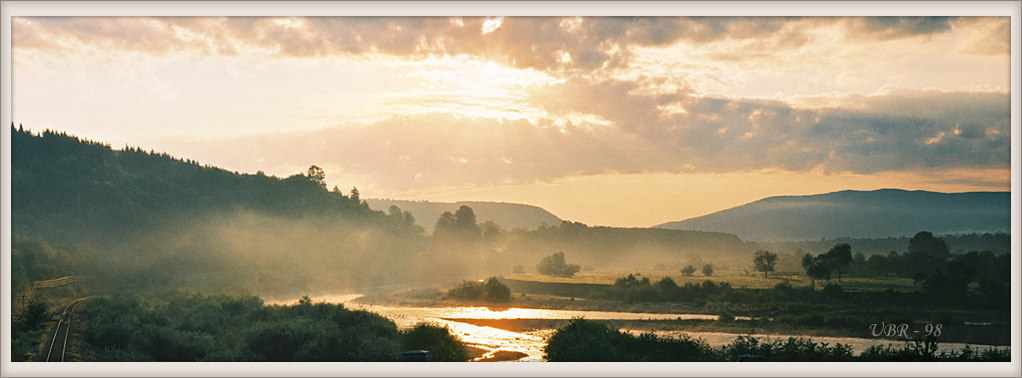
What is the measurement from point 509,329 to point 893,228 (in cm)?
815

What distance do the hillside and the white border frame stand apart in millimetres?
3832

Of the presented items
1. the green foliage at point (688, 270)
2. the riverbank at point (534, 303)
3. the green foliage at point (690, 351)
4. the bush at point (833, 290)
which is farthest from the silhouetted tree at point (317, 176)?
the bush at point (833, 290)

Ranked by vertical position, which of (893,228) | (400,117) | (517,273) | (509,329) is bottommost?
(509,329)

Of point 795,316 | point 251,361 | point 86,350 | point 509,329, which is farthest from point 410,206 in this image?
point 795,316

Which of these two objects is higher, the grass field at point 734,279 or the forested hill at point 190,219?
the forested hill at point 190,219

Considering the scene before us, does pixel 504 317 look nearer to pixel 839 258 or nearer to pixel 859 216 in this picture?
pixel 839 258

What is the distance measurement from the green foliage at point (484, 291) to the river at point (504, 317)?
25cm

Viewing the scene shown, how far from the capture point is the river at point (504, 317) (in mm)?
12594

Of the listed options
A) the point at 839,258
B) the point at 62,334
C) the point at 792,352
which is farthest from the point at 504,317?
the point at 62,334

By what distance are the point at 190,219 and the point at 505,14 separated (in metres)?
11.0

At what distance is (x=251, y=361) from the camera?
11.3 metres

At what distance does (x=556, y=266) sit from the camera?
47.0 feet

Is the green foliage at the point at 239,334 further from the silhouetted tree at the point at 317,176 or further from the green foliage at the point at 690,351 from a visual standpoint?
the silhouetted tree at the point at 317,176

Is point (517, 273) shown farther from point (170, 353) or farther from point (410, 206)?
point (170, 353)
